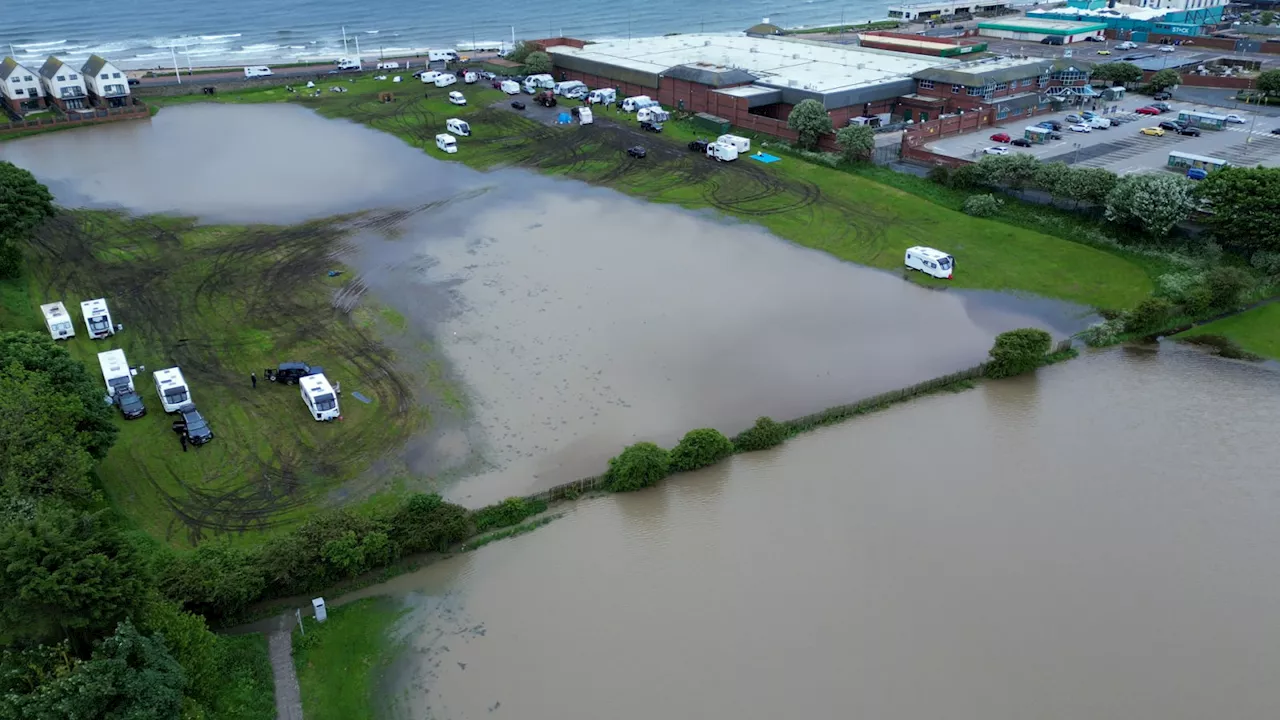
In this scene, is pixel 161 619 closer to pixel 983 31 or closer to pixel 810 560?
pixel 810 560

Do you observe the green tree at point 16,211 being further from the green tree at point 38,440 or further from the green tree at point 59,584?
the green tree at point 59,584

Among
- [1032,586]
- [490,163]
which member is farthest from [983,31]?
[1032,586]

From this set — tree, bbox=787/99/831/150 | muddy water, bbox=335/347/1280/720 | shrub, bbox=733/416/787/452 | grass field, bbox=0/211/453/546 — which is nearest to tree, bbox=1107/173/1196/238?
muddy water, bbox=335/347/1280/720

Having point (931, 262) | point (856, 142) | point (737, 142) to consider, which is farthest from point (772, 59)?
point (931, 262)

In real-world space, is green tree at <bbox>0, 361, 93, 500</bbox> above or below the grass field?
above

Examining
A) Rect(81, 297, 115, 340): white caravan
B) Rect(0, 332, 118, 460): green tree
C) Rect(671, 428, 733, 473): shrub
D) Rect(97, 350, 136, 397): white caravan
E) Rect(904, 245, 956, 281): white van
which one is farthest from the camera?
Rect(904, 245, 956, 281): white van

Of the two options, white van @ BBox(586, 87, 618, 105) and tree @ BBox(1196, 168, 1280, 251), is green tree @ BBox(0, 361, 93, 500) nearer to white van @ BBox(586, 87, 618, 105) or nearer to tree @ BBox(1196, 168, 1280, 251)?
tree @ BBox(1196, 168, 1280, 251)
